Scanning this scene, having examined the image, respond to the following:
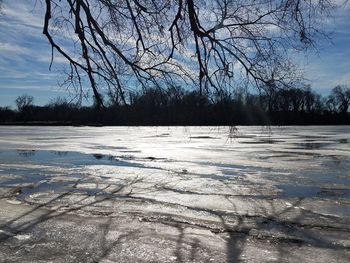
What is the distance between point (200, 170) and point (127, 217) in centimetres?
655

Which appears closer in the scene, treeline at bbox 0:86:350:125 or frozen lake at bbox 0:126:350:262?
frozen lake at bbox 0:126:350:262

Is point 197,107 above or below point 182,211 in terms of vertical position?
above

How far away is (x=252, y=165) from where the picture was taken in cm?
1488

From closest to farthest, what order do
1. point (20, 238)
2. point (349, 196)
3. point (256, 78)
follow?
point (20, 238)
point (256, 78)
point (349, 196)

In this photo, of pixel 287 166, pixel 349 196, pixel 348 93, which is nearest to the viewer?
pixel 349 196

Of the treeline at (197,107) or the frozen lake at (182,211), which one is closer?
the frozen lake at (182,211)

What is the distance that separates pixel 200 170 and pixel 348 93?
128720 millimetres

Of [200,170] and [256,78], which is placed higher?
[256,78]

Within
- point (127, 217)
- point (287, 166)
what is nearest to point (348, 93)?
point (287, 166)

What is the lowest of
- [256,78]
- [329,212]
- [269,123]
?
[329,212]

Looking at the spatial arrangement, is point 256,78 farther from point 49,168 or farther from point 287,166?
point 49,168

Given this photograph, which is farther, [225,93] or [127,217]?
[225,93]

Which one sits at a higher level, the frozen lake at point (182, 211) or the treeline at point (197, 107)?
the treeline at point (197, 107)

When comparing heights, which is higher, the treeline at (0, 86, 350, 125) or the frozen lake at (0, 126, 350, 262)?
the treeline at (0, 86, 350, 125)
